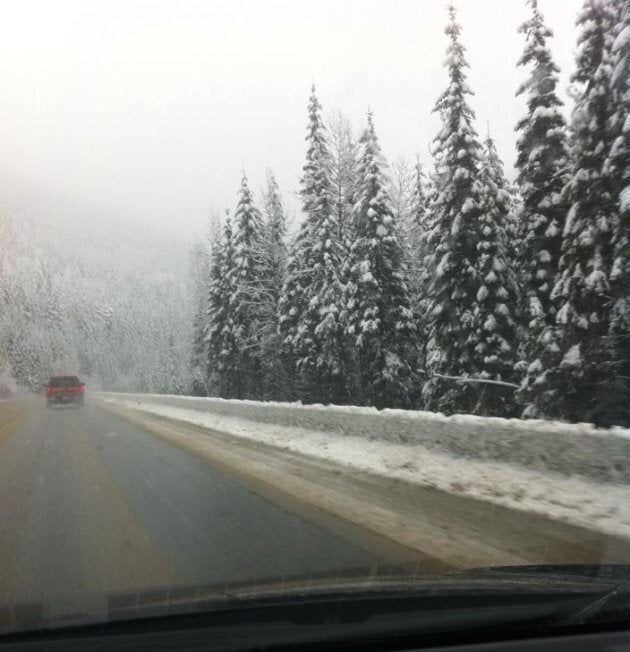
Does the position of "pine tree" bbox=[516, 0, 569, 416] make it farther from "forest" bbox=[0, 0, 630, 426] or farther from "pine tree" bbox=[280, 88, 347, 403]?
"pine tree" bbox=[280, 88, 347, 403]

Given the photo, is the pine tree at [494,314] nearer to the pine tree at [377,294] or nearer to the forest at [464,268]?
the forest at [464,268]

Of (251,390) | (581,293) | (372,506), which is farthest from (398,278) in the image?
(372,506)

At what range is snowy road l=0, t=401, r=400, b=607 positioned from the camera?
504 cm

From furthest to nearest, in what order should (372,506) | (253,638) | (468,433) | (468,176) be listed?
(468,176) → (468,433) → (372,506) → (253,638)

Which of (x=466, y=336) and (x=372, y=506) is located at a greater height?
(x=466, y=336)

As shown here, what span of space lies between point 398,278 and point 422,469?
21570mm

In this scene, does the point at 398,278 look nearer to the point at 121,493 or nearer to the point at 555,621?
the point at 121,493

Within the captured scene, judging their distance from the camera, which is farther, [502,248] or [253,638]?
[502,248]

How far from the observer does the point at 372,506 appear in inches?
296

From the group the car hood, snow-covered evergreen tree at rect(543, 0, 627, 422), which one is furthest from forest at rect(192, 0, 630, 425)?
the car hood

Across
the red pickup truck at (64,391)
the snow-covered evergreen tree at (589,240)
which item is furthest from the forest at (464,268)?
the red pickup truck at (64,391)

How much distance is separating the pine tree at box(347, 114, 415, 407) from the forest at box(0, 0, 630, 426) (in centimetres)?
9

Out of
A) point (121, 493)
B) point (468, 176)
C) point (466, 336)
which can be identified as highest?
point (468, 176)

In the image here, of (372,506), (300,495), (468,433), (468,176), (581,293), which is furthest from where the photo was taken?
(468,176)
